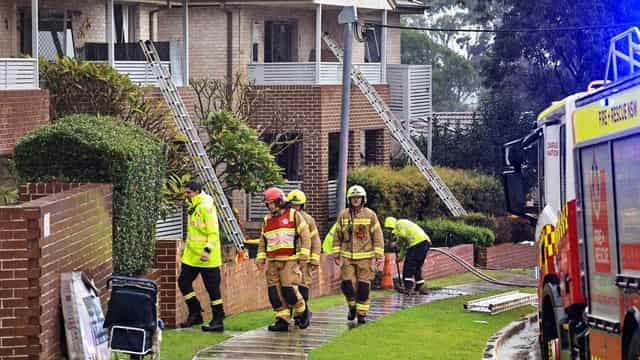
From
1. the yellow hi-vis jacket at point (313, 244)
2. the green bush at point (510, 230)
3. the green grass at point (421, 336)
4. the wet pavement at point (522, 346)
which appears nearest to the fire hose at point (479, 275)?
the green grass at point (421, 336)

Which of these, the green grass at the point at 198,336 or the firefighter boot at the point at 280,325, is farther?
the firefighter boot at the point at 280,325

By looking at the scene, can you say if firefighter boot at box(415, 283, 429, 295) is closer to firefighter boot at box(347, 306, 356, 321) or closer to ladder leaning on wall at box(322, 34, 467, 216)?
firefighter boot at box(347, 306, 356, 321)

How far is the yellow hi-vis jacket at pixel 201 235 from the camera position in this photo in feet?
55.0

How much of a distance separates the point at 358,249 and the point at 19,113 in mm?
7249

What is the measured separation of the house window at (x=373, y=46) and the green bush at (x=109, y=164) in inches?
906

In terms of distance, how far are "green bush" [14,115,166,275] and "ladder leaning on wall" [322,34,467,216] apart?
19.3 metres

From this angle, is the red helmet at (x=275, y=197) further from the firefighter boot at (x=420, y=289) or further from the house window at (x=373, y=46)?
the house window at (x=373, y=46)

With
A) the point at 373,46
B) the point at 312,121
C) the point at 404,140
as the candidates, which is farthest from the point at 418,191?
the point at 373,46

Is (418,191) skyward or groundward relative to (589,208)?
skyward

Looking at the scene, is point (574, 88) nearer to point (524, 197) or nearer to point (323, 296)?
point (323, 296)

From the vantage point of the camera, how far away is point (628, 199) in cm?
1051

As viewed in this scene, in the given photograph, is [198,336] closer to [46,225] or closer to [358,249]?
[358,249]

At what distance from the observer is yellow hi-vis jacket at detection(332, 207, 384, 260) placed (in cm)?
1834

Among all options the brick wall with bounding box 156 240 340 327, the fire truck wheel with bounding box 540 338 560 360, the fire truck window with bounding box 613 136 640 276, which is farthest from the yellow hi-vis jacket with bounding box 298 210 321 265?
the fire truck window with bounding box 613 136 640 276
